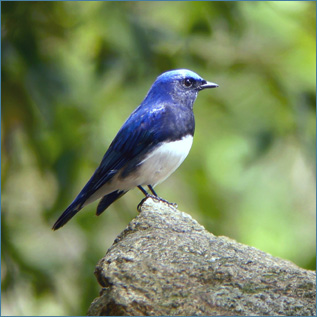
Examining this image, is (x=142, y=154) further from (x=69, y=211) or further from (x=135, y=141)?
(x=69, y=211)

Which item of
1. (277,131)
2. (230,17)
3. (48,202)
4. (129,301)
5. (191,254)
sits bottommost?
(129,301)

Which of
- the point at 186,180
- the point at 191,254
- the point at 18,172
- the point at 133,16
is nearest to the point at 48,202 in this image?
the point at 18,172

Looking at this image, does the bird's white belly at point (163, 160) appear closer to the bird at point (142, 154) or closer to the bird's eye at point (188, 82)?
the bird at point (142, 154)

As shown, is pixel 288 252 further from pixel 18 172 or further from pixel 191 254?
pixel 191 254

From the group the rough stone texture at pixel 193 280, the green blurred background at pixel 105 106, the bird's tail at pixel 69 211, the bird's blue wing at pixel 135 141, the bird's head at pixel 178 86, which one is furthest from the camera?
the green blurred background at pixel 105 106

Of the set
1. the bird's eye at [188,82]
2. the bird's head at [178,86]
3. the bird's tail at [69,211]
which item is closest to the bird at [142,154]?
the bird's tail at [69,211]

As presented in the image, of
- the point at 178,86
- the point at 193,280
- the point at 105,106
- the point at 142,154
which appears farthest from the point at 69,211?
the point at 193,280

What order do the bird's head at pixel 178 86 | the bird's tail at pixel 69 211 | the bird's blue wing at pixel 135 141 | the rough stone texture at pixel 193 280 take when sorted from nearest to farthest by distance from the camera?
the rough stone texture at pixel 193 280 < the bird's tail at pixel 69 211 < the bird's blue wing at pixel 135 141 < the bird's head at pixel 178 86
